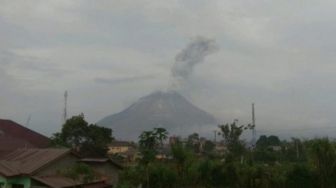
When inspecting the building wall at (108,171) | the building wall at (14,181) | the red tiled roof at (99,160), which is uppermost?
the red tiled roof at (99,160)

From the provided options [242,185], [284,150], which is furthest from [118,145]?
[242,185]

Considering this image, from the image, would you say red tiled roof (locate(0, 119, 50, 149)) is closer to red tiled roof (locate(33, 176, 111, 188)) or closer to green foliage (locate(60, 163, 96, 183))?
red tiled roof (locate(33, 176, 111, 188))

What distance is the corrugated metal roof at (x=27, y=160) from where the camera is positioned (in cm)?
2626

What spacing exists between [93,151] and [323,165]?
74.3 feet

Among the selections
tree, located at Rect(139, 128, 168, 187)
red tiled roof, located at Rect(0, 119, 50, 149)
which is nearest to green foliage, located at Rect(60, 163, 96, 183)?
tree, located at Rect(139, 128, 168, 187)

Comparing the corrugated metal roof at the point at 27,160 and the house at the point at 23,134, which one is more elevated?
the house at the point at 23,134

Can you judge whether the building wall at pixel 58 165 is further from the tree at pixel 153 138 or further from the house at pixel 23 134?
the house at pixel 23 134

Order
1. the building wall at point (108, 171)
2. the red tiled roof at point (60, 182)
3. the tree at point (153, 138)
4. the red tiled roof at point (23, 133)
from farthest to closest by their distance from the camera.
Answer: the red tiled roof at point (23, 133), the tree at point (153, 138), the building wall at point (108, 171), the red tiled roof at point (60, 182)

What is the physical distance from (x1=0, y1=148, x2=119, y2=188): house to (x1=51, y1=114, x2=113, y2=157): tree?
13.9 meters

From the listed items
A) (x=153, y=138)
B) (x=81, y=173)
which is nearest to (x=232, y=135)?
(x=153, y=138)

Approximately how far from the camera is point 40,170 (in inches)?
1053

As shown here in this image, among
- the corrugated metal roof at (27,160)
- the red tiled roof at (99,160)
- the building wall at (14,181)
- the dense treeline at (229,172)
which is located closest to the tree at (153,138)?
the dense treeline at (229,172)

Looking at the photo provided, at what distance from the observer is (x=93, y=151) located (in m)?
44.4

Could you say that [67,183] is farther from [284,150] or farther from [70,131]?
[284,150]
